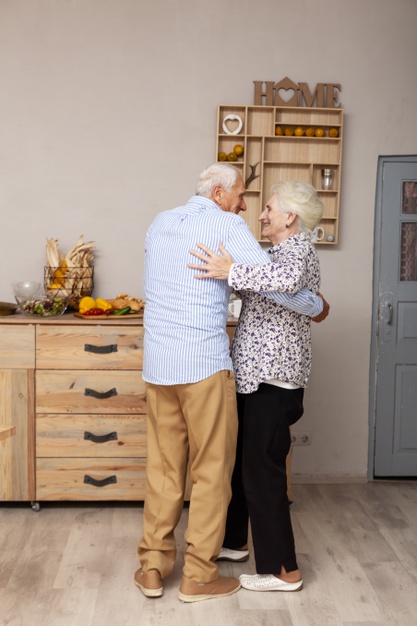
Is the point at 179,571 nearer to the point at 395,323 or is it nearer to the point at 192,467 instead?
the point at 192,467

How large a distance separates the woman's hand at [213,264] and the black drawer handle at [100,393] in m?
1.24

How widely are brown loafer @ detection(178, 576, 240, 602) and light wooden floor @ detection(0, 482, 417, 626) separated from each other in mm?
26

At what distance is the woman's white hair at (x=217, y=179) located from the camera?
2670 mm

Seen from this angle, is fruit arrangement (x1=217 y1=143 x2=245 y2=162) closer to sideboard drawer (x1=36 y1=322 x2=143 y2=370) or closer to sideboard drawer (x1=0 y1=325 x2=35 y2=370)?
sideboard drawer (x1=36 y1=322 x2=143 y2=370)

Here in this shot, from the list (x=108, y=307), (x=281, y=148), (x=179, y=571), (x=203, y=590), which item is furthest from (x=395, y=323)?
(x=203, y=590)

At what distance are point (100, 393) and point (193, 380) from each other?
113 cm

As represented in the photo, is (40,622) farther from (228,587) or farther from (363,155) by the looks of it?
(363,155)

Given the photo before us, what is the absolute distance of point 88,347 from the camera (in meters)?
3.57

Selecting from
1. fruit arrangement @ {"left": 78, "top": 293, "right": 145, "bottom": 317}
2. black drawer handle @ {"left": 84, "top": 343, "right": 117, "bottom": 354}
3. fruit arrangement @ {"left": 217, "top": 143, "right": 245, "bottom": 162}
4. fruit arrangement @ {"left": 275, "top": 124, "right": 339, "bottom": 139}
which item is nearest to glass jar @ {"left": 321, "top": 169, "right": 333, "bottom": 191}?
fruit arrangement @ {"left": 275, "top": 124, "right": 339, "bottom": 139}

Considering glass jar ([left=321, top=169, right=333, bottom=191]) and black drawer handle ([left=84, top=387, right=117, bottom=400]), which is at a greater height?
glass jar ([left=321, top=169, right=333, bottom=191])

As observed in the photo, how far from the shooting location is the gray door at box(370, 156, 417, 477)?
4176mm

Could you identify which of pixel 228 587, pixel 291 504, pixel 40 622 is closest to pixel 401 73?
pixel 291 504

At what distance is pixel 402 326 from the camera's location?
4.25m

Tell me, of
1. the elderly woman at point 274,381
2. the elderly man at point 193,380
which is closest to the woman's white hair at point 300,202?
the elderly woman at point 274,381
